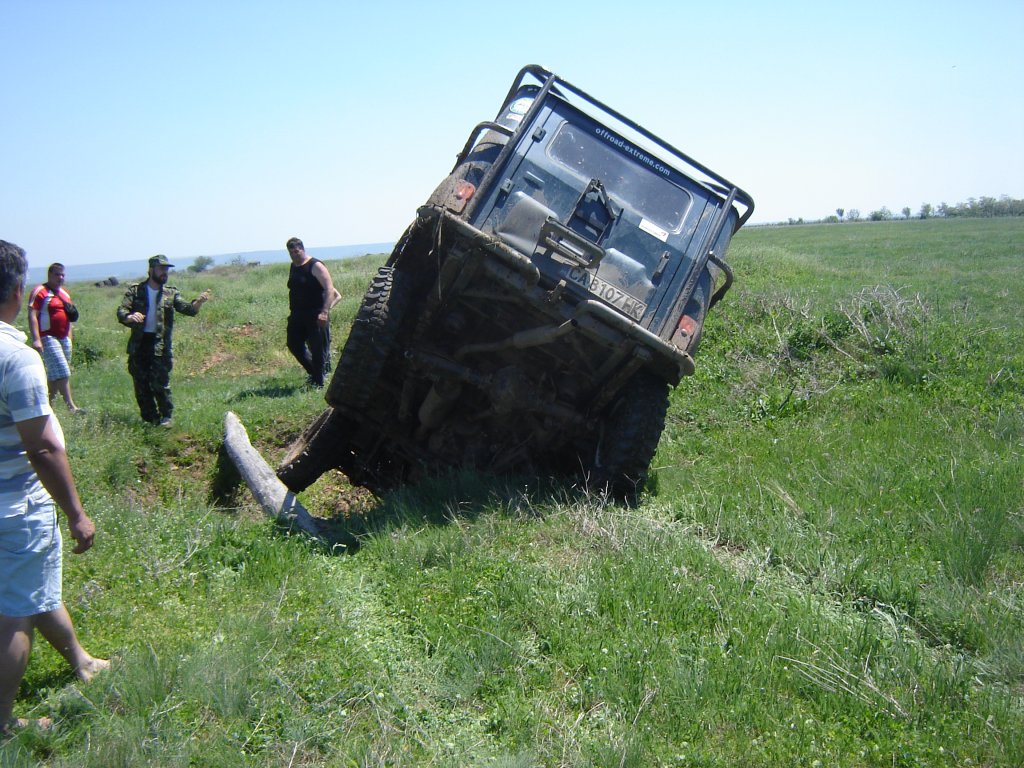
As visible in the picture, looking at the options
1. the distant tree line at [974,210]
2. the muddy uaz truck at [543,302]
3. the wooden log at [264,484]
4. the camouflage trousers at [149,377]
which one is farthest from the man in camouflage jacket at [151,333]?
the distant tree line at [974,210]

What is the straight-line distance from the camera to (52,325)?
29.0 feet

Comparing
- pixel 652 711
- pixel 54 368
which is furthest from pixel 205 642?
pixel 54 368

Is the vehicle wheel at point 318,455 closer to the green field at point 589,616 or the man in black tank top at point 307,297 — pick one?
the green field at point 589,616

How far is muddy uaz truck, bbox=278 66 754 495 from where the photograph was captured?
18.7 feet

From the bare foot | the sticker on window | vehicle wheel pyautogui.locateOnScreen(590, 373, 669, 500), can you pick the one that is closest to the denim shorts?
the bare foot

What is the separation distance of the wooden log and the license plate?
241 centimetres

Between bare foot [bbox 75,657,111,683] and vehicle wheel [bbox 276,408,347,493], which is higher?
bare foot [bbox 75,657,111,683]

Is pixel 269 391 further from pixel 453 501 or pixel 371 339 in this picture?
pixel 453 501

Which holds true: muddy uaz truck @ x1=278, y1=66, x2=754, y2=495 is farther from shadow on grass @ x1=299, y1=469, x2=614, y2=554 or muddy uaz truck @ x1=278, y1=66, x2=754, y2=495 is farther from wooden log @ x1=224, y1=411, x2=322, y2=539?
wooden log @ x1=224, y1=411, x2=322, y2=539

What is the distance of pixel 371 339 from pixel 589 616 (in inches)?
103

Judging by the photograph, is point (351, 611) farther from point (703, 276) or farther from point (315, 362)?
point (315, 362)

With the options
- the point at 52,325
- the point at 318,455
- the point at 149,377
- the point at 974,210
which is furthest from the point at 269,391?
the point at 974,210

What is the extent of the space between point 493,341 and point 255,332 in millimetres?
11123

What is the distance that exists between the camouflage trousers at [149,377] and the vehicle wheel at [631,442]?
4767 millimetres
